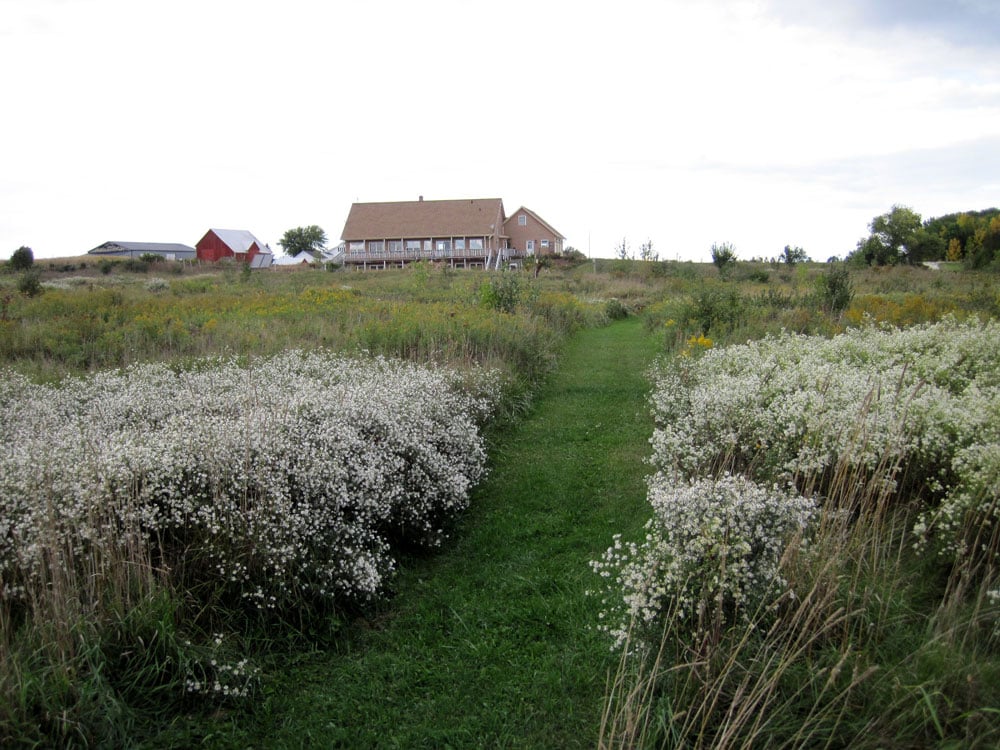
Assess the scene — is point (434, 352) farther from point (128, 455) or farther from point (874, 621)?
point (874, 621)

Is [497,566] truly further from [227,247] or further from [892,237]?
[227,247]

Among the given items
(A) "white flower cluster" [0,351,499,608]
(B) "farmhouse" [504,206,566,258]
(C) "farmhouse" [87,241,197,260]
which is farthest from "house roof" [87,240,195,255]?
(A) "white flower cluster" [0,351,499,608]

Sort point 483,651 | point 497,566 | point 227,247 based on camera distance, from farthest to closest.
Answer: point 227,247
point 497,566
point 483,651

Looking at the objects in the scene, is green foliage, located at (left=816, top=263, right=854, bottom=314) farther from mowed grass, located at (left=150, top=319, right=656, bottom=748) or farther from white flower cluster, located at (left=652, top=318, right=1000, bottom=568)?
mowed grass, located at (left=150, top=319, right=656, bottom=748)

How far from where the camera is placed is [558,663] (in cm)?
370

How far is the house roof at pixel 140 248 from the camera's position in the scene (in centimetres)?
7694

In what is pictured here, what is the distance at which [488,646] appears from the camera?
3.93m

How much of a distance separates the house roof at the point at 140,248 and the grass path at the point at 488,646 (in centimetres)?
8103

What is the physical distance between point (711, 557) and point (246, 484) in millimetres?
2804

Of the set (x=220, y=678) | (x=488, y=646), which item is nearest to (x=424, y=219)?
(x=488, y=646)

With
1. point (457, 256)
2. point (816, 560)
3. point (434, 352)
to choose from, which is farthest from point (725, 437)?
point (457, 256)

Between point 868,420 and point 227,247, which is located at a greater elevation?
point 227,247

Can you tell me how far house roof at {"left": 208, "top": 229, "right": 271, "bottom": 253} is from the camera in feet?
219

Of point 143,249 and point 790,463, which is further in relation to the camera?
point 143,249
